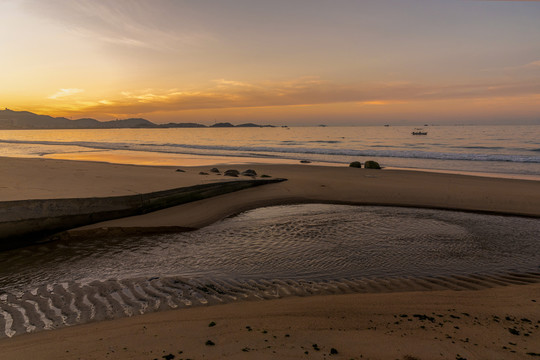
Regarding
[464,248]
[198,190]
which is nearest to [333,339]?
[464,248]

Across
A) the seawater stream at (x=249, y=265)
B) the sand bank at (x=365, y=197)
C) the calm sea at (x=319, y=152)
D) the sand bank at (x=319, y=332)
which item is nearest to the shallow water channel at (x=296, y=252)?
the seawater stream at (x=249, y=265)

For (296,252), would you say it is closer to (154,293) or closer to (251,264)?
(251,264)

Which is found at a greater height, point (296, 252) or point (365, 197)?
point (365, 197)

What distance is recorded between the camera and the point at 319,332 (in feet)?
12.1

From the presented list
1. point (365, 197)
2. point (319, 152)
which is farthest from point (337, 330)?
point (319, 152)

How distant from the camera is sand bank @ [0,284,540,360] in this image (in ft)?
10.8

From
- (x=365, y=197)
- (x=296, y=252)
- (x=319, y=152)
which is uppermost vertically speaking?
(x=319, y=152)

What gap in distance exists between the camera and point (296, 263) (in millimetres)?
6430

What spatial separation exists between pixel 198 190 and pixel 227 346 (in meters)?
8.47

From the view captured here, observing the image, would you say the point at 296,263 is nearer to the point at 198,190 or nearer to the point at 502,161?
the point at 198,190

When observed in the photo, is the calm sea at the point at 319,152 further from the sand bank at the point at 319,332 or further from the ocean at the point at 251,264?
the sand bank at the point at 319,332

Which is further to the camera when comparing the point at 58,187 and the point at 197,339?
the point at 58,187

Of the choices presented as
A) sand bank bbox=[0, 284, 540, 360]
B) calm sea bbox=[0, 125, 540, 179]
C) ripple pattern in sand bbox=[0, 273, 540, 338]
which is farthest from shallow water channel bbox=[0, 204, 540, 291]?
calm sea bbox=[0, 125, 540, 179]

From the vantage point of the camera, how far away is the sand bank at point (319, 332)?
3.28m
